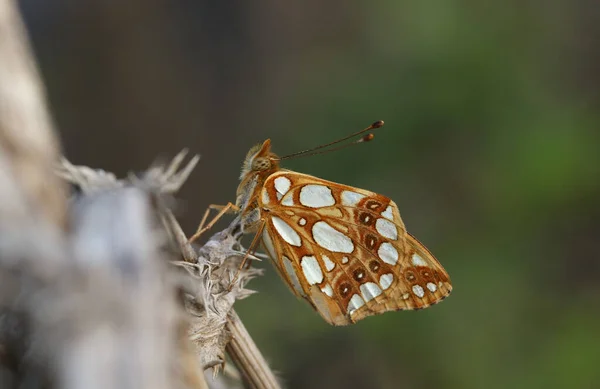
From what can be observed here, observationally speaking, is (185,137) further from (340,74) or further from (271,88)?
(340,74)

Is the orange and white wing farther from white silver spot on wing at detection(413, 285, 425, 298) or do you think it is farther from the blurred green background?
the blurred green background

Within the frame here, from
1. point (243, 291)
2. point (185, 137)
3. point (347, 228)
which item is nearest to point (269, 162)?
point (347, 228)

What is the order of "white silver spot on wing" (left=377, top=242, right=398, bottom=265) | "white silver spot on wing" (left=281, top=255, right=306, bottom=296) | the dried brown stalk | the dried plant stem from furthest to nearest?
"white silver spot on wing" (left=377, top=242, right=398, bottom=265) → "white silver spot on wing" (left=281, top=255, right=306, bottom=296) → the dried plant stem → the dried brown stalk

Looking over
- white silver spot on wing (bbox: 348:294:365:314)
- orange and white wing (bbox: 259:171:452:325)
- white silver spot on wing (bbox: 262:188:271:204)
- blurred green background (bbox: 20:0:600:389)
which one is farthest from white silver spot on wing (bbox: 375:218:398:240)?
blurred green background (bbox: 20:0:600:389)

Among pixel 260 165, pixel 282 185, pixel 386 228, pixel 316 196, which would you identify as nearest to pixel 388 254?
pixel 386 228

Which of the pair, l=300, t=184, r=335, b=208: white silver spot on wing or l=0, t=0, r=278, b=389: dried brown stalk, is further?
l=300, t=184, r=335, b=208: white silver spot on wing

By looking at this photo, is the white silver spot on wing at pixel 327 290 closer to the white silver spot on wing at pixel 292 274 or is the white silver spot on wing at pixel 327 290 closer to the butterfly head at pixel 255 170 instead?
the white silver spot on wing at pixel 292 274

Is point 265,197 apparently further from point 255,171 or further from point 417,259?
point 417,259
